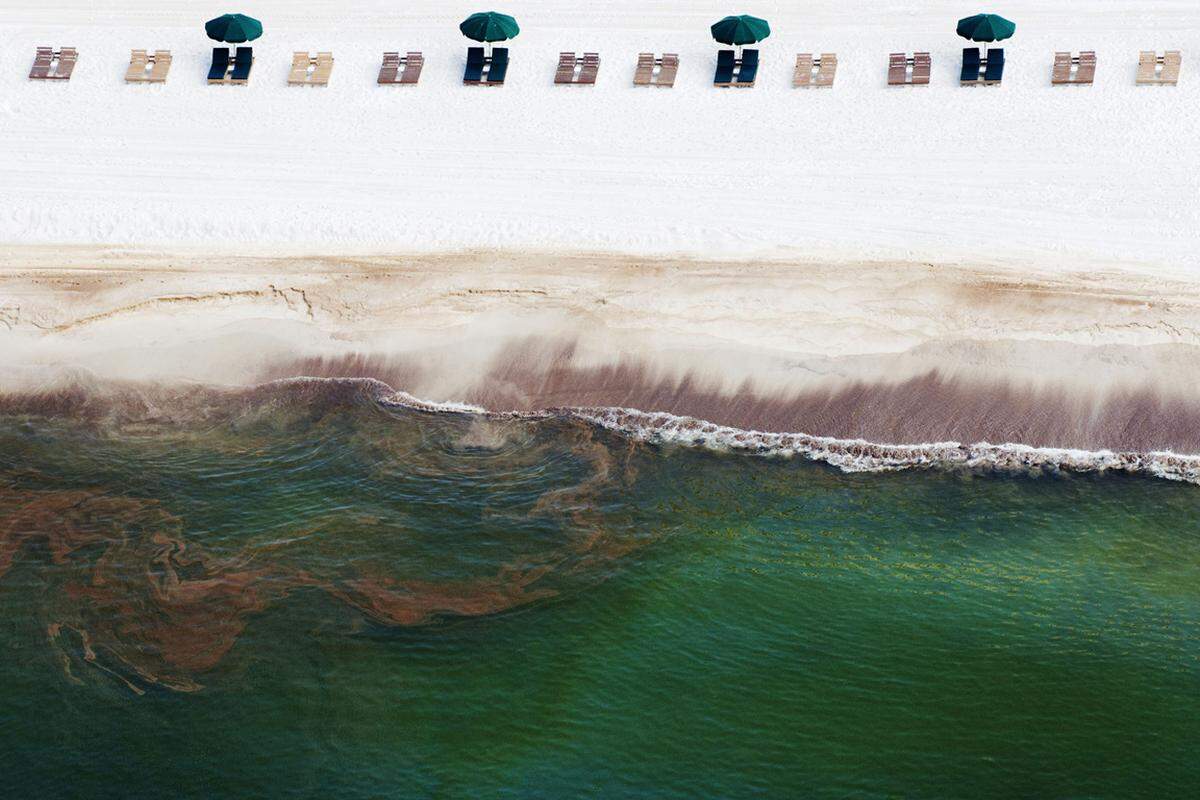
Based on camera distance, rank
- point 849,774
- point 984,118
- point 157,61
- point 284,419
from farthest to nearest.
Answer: point 157,61 < point 984,118 < point 284,419 < point 849,774

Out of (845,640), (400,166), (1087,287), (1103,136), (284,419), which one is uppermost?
(1103,136)

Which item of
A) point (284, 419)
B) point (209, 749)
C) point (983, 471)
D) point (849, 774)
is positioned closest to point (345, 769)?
point (209, 749)

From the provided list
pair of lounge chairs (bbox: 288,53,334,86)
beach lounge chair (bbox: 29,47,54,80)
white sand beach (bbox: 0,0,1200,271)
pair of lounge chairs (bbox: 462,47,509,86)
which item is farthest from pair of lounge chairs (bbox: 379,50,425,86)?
beach lounge chair (bbox: 29,47,54,80)

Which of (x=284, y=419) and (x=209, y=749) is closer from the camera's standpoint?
(x=209, y=749)

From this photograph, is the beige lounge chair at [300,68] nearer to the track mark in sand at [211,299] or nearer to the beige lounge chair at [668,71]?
the track mark in sand at [211,299]

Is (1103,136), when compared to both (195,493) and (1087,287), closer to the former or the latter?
(1087,287)

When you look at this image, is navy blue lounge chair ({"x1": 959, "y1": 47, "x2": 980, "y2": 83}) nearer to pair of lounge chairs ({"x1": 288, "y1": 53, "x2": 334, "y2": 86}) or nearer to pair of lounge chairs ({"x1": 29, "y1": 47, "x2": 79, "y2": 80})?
pair of lounge chairs ({"x1": 288, "y1": 53, "x2": 334, "y2": 86})

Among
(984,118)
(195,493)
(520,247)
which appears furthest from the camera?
(984,118)

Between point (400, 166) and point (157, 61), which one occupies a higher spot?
point (157, 61)
